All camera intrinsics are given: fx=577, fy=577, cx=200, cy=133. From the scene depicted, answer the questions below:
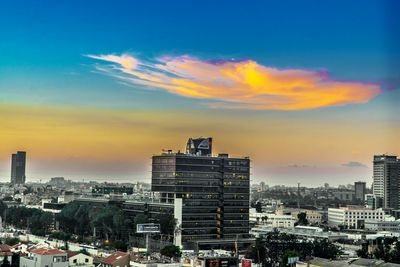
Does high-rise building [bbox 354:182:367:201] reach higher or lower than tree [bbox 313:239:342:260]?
higher

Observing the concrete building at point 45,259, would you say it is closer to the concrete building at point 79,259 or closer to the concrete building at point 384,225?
the concrete building at point 79,259

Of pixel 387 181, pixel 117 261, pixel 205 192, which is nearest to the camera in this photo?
pixel 117 261

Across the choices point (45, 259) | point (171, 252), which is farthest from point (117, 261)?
point (171, 252)

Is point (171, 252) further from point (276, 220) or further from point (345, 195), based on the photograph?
point (345, 195)

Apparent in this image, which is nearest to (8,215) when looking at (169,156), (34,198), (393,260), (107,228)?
(107,228)

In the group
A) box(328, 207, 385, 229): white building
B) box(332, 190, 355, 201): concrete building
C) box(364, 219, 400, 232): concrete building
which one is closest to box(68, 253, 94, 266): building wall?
box(364, 219, 400, 232): concrete building

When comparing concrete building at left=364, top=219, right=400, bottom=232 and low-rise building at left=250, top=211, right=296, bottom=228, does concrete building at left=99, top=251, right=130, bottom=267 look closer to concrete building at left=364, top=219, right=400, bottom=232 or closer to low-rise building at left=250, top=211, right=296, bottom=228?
concrete building at left=364, top=219, right=400, bottom=232
